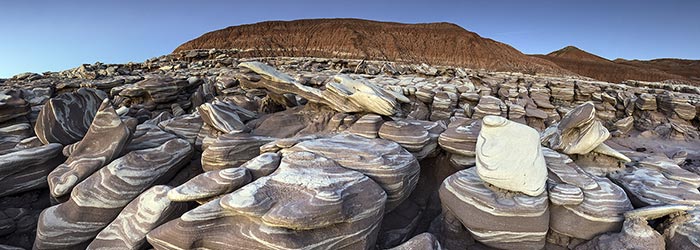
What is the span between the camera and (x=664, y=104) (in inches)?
562

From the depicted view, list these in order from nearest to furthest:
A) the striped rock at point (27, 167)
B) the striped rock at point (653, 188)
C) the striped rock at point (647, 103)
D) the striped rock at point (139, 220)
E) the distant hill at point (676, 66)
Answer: the striped rock at point (139, 220) → the striped rock at point (653, 188) → the striped rock at point (27, 167) → the striped rock at point (647, 103) → the distant hill at point (676, 66)

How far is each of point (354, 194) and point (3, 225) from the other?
5.63 metres

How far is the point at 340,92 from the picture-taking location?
22.8 ft

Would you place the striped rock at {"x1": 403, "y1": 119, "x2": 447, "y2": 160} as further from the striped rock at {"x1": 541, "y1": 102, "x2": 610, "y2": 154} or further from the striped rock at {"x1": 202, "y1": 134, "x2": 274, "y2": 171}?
the striped rock at {"x1": 202, "y1": 134, "x2": 274, "y2": 171}

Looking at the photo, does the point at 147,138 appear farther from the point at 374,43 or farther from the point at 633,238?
the point at 374,43

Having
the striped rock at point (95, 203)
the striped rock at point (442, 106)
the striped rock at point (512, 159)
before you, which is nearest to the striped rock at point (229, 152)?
the striped rock at point (95, 203)

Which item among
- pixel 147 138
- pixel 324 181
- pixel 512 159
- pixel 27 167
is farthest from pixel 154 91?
pixel 512 159

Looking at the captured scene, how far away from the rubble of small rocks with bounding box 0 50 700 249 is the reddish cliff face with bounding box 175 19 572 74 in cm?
2926

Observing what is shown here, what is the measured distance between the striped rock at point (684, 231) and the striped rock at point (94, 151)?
8.53 metres

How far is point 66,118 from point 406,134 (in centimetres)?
703

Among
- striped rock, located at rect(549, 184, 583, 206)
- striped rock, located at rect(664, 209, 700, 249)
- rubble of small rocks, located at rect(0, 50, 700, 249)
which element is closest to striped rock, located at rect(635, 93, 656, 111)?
rubble of small rocks, located at rect(0, 50, 700, 249)

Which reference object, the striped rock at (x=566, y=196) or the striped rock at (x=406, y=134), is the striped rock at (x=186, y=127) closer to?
the striped rock at (x=406, y=134)

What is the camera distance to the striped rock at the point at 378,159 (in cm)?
489

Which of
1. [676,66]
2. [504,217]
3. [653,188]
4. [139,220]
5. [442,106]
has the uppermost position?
[676,66]
